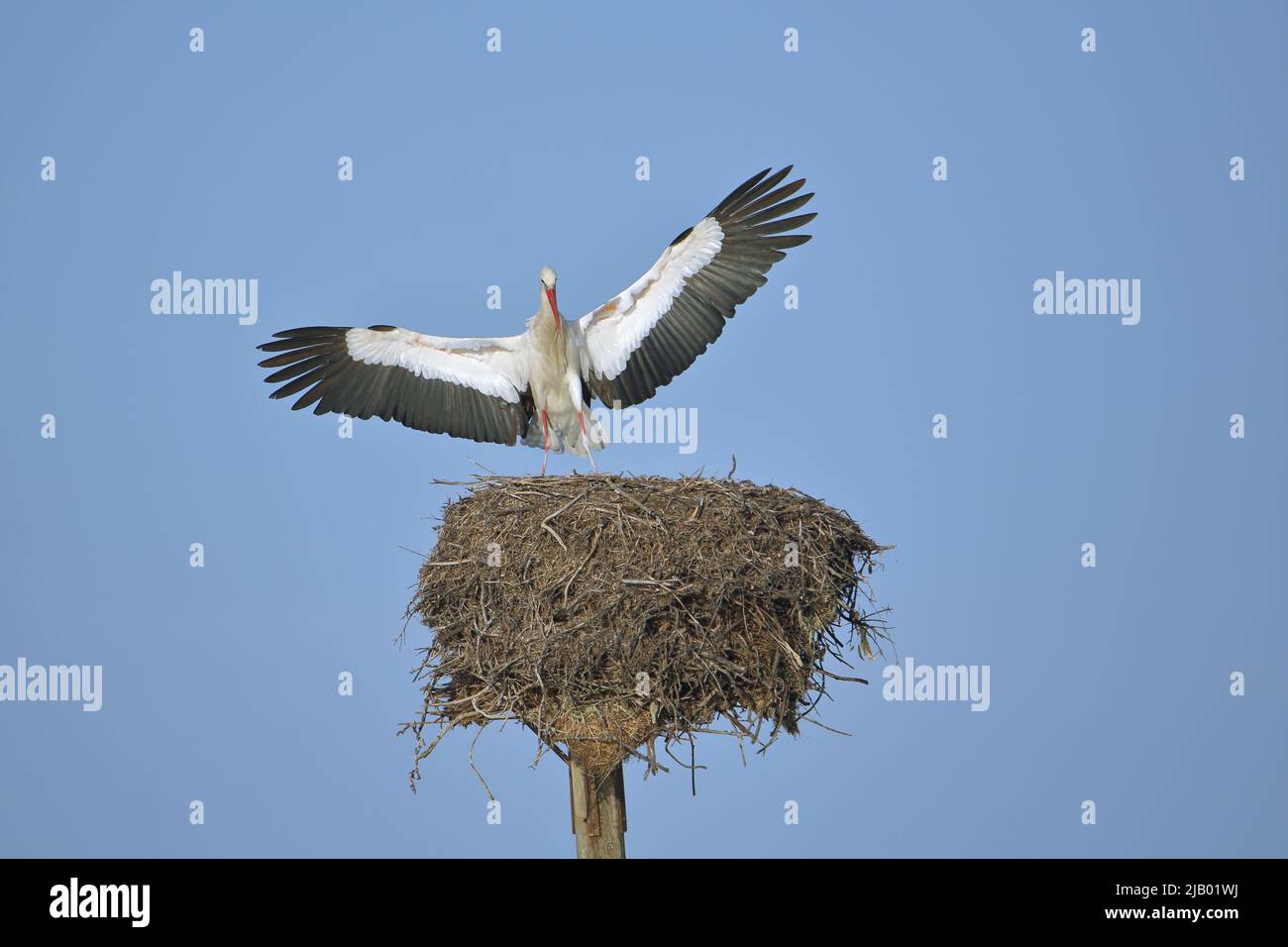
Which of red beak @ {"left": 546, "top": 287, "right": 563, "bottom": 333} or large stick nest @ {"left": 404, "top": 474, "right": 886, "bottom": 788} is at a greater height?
red beak @ {"left": 546, "top": 287, "right": 563, "bottom": 333}

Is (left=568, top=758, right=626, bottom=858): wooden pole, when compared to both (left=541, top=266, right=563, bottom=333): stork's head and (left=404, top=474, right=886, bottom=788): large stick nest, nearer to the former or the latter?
(left=404, top=474, right=886, bottom=788): large stick nest

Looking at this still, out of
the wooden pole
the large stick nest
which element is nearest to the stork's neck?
the large stick nest

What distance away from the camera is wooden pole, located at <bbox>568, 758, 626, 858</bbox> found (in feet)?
25.8

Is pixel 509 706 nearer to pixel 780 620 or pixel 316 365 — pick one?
pixel 780 620

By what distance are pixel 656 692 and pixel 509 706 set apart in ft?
2.77

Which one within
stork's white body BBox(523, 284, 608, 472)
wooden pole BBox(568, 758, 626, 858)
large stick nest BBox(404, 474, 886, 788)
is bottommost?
wooden pole BBox(568, 758, 626, 858)

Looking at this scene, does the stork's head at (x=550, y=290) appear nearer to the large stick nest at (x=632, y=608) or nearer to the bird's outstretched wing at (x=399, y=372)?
the bird's outstretched wing at (x=399, y=372)

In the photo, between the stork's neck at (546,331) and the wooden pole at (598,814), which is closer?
the wooden pole at (598,814)

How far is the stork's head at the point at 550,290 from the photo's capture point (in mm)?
10414

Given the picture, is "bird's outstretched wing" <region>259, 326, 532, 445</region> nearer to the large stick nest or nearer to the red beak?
the red beak

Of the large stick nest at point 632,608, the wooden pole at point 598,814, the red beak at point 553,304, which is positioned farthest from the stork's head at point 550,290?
the wooden pole at point 598,814

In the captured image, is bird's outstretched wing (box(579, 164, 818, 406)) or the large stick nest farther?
bird's outstretched wing (box(579, 164, 818, 406))

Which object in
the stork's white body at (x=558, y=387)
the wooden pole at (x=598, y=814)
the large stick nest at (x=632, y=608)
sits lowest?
the wooden pole at (x=598, y=814)

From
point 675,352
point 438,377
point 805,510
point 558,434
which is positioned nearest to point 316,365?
point 438,377
